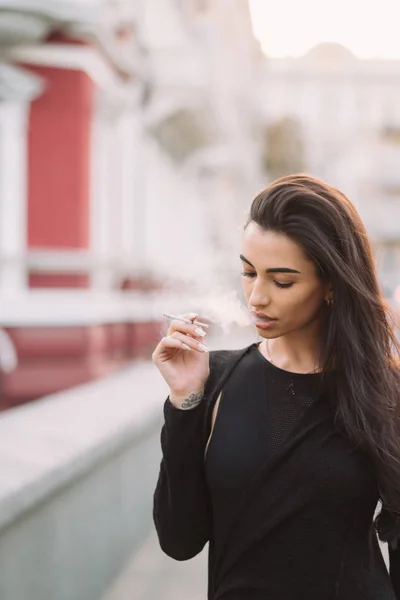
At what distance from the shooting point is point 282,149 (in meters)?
55.6

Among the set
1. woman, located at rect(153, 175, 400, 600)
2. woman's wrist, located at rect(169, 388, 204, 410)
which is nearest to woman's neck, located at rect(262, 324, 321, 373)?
woman, located at rect(153, 175, 400, 600)

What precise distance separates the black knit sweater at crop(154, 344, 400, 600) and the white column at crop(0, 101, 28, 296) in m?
7.26

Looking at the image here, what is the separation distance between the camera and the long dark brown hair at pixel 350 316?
6.12ft

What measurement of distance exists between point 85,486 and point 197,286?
11.2 m

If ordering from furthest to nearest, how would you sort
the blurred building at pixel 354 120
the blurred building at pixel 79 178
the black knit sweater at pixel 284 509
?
1. the blurred building at pixel 354 120
2. the blurred building at pixel 79 178
3. the black knit sweater at pixel 284 509

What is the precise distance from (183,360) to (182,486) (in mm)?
260

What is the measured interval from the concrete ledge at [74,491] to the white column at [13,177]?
12.1ft

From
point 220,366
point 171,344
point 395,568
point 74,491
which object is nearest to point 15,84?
point 74,491

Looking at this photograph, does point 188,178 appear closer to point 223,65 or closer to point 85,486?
point 223,65

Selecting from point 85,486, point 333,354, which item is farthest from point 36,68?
point 333,354

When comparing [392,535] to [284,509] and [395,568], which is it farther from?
[284,509]

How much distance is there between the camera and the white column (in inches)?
357

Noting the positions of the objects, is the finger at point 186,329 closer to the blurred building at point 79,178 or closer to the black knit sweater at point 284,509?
the black knit sweater at point 284,509

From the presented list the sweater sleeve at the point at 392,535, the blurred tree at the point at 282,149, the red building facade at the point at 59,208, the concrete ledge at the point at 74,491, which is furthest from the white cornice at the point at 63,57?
the blurred tree at the point at 282,149
